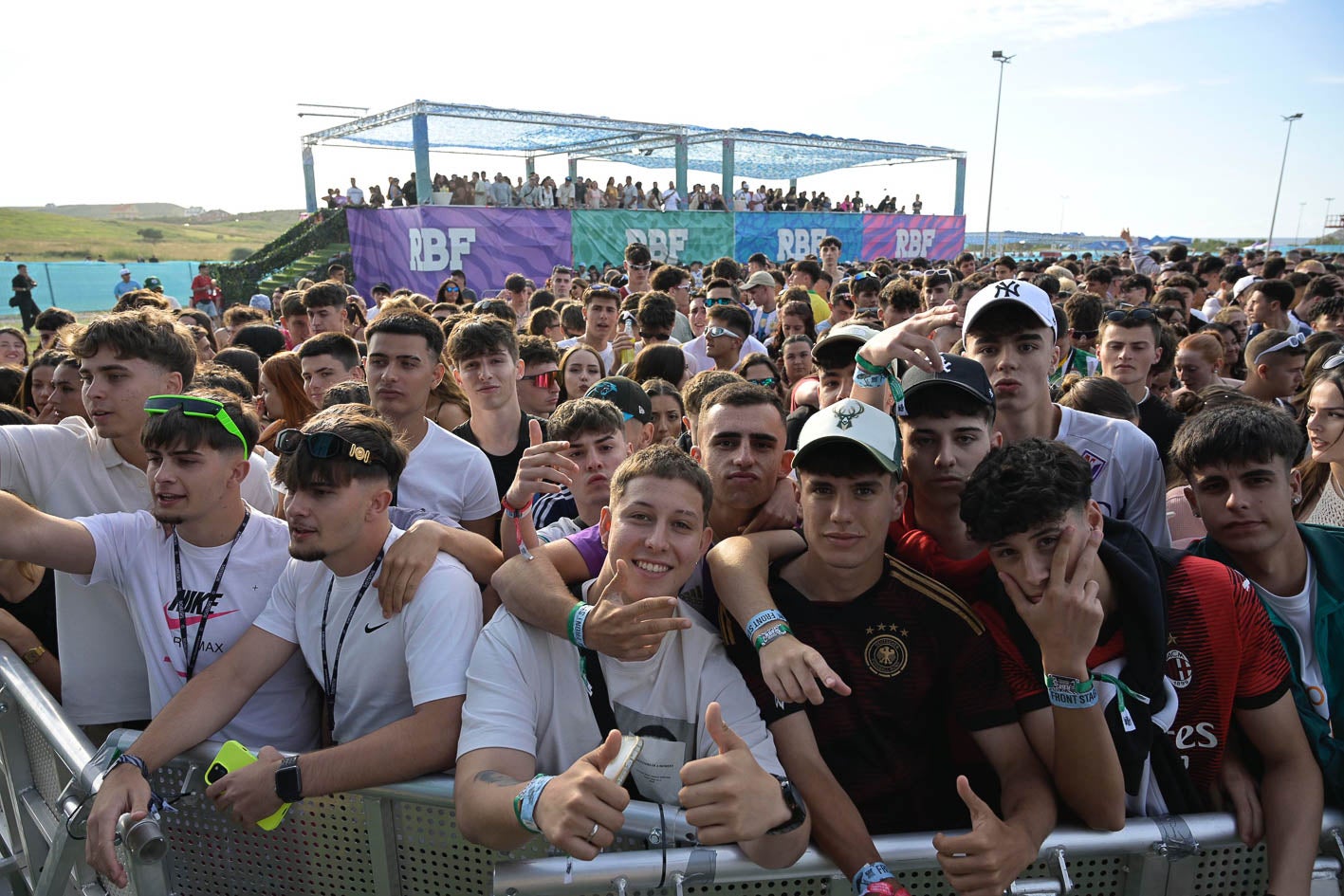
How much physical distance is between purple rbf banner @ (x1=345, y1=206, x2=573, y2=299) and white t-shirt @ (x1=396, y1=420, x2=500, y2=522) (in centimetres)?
1440

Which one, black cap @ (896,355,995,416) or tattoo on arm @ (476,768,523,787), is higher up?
black cap @ (896,355,995,416)

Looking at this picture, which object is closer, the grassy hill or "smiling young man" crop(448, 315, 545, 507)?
"smiling young man" crop(448, 315, 545, 507)

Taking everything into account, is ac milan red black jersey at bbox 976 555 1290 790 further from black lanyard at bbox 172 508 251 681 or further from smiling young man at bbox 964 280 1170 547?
black lanyard at bbox 172 508 251 681

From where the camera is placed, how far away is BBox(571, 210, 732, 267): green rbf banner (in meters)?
19.7

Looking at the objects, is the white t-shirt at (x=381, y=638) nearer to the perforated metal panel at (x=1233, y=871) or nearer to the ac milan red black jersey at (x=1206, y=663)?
the ac milan red black jersey at (x=1206, y=663)

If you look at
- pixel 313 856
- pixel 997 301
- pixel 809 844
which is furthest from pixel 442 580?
pixel 997 301

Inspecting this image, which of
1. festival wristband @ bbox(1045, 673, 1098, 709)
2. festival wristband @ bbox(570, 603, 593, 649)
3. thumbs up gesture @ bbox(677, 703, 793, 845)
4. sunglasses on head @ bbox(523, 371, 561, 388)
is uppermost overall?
sunglasses on head @ bbox(523, 371, 561, 388)

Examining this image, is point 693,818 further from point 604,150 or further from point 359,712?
point 604,150

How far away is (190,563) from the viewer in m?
2.71

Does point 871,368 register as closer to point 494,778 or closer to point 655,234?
point 494,778

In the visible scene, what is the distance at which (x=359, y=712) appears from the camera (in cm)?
246

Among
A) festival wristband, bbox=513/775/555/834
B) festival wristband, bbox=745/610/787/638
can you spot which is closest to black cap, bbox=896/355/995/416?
festival wristband, bbox=745/610/787/638

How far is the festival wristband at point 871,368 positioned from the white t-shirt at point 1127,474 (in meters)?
0.89

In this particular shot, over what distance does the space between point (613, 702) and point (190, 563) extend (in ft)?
5.33
